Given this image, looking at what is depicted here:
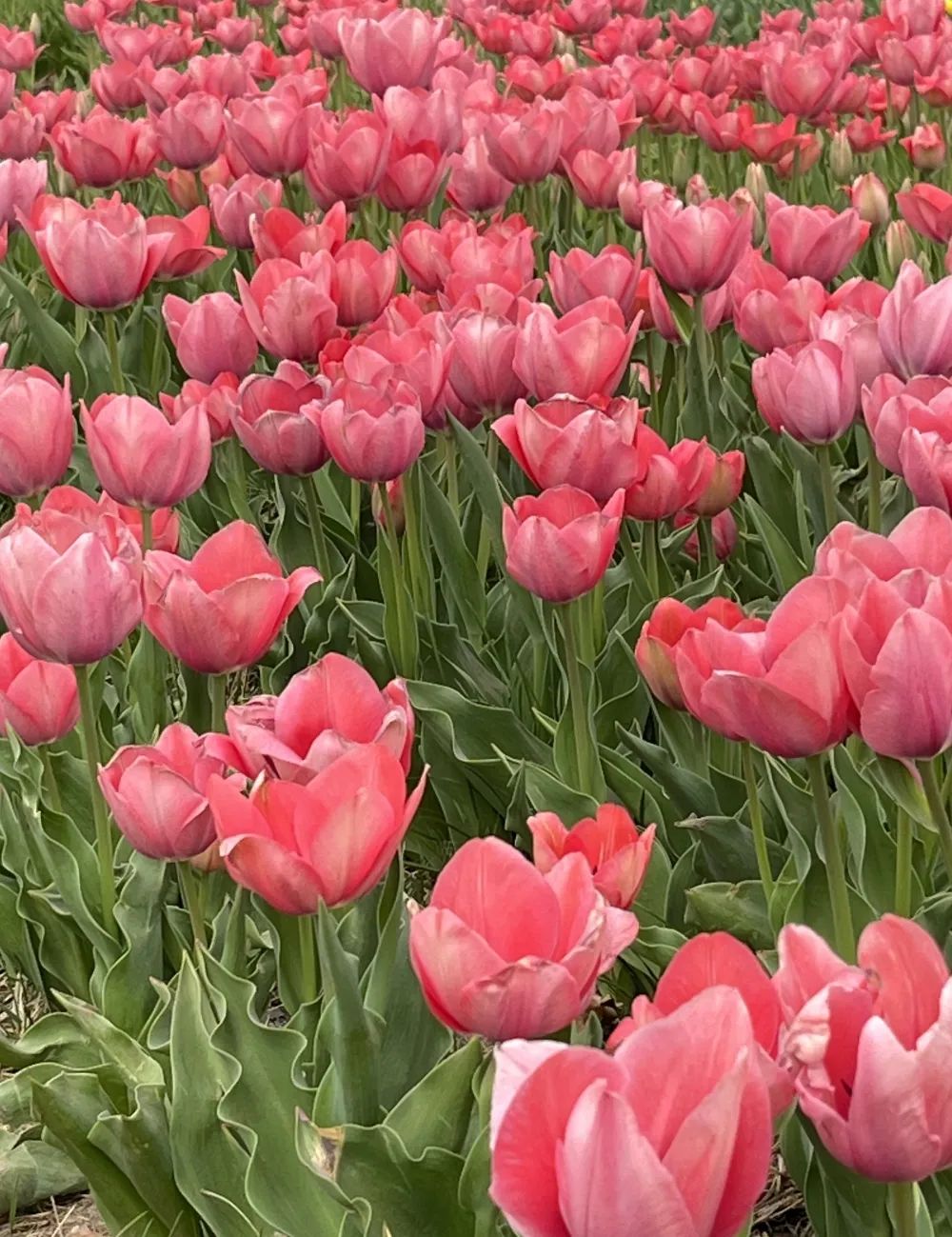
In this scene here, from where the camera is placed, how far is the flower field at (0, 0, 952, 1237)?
2.18 ft

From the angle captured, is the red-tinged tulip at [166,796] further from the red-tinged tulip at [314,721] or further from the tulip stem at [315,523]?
the tulip stem at [315,523]

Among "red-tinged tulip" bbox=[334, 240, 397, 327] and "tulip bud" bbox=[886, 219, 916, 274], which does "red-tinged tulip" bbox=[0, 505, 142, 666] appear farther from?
"tulip bud" bbox=[886, 219, 916, 274]

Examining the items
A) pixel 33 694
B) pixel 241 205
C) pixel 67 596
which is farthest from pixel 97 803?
pixel 241 205

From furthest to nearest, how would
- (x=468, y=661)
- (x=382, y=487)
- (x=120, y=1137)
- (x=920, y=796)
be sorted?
(x=468, y=661) < (x=382, y=487) < (x=120, y=1137) < (x=920, y=796)

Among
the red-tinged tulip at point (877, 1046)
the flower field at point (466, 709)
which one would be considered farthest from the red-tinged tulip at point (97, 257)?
the red-tinged tulip at point (877, 1046)

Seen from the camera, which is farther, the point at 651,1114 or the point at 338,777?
the point at 338,777

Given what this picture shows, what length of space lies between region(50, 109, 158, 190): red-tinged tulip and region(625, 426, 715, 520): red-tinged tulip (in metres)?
1.44

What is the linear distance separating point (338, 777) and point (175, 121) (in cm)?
204

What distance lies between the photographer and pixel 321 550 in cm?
178

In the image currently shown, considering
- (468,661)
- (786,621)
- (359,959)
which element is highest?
(786,621)

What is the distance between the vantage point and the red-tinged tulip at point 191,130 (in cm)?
263

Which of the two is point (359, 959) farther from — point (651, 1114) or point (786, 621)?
point (651, 1114)

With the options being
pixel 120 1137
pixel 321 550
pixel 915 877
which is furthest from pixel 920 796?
pixel 321 550

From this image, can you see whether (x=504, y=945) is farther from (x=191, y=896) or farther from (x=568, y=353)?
(x=568, y=353)
